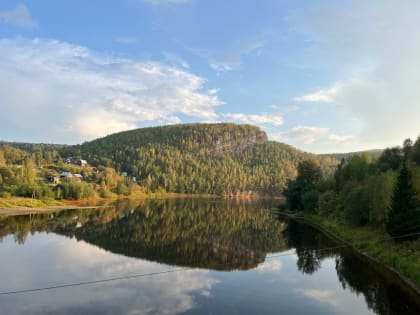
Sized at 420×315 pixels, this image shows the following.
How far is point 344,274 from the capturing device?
3609cm

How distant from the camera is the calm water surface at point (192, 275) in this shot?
2627cm

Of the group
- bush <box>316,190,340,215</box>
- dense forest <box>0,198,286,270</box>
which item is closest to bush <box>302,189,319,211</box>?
bush <box>316,190,340,215</box>

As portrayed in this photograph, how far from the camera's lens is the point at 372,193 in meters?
54.1

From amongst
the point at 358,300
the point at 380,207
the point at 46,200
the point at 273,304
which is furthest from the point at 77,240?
the point at 46,200

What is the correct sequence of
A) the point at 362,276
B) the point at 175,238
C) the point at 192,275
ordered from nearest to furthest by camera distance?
the point at 362,276
the point at 192,275
the point at 175,238

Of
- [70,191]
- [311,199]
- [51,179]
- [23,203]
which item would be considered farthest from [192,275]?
[51,179]

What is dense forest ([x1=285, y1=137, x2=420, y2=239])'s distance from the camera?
130 ft

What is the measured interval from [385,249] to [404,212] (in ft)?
16.6

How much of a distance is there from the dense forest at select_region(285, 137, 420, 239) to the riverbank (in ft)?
5.39

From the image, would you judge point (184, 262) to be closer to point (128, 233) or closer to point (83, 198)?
point (128, 233)

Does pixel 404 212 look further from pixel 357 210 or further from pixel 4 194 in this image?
pixel 4 194

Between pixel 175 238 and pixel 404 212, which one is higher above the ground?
pixel 404 212

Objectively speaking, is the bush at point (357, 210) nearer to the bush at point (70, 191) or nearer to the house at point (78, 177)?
the bush at point (70, 191)

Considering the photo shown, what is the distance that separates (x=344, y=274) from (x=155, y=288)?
20.2 m
